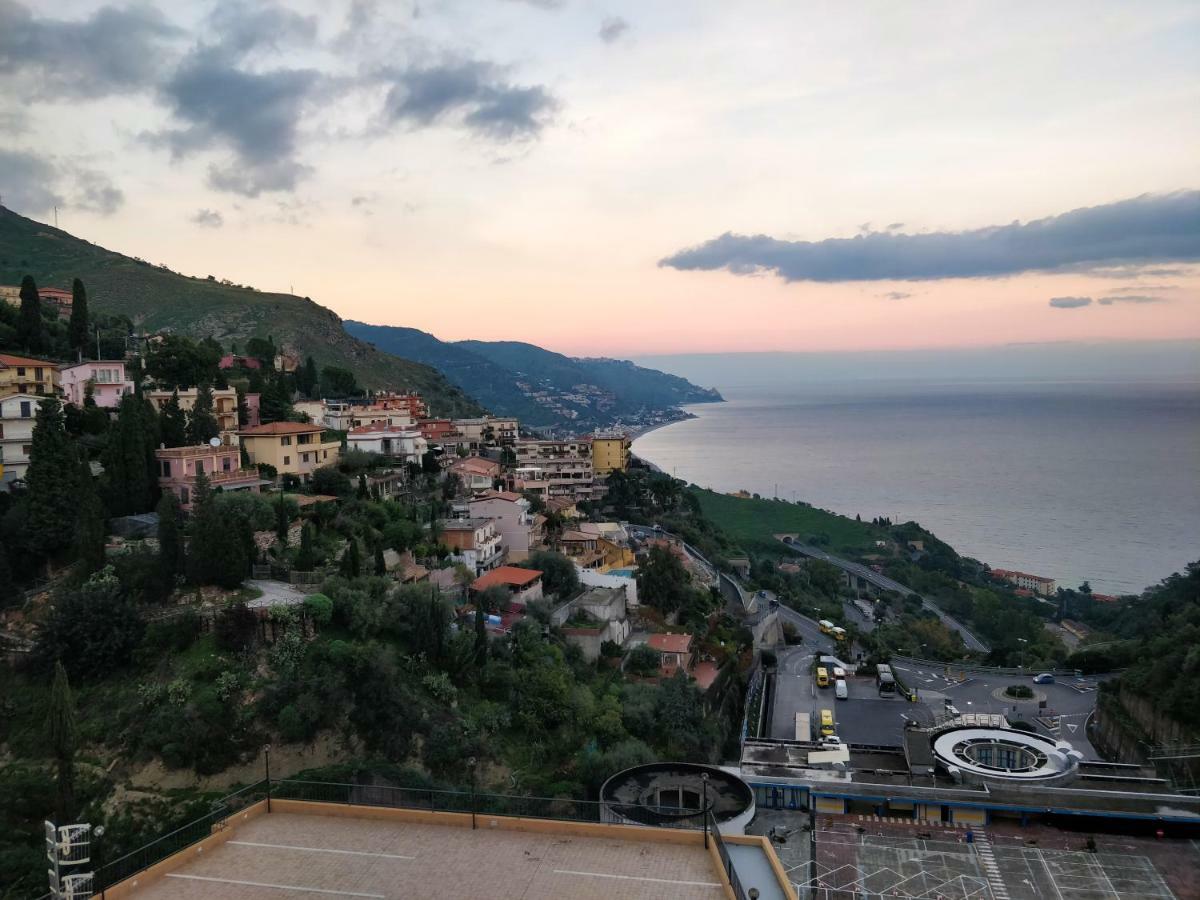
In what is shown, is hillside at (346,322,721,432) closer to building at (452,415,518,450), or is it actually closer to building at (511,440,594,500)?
building at (452,415,518,450)

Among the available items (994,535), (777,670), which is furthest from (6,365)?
(994,535)

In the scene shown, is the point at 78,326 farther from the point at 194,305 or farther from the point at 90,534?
the point at 194,305

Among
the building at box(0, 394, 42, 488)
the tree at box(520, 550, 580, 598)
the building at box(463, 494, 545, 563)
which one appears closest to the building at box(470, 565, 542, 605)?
the tree at box(520, 550, 580, 598)

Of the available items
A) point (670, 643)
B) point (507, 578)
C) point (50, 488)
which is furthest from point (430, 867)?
point (670, 643)

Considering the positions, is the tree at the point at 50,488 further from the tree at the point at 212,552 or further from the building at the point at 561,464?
the building at the point at 561,464

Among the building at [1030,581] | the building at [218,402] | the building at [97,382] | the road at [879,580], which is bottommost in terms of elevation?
the building at [1030,581]

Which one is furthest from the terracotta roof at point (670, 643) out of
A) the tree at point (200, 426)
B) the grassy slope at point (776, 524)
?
the grassy slope at point (776, 524)
